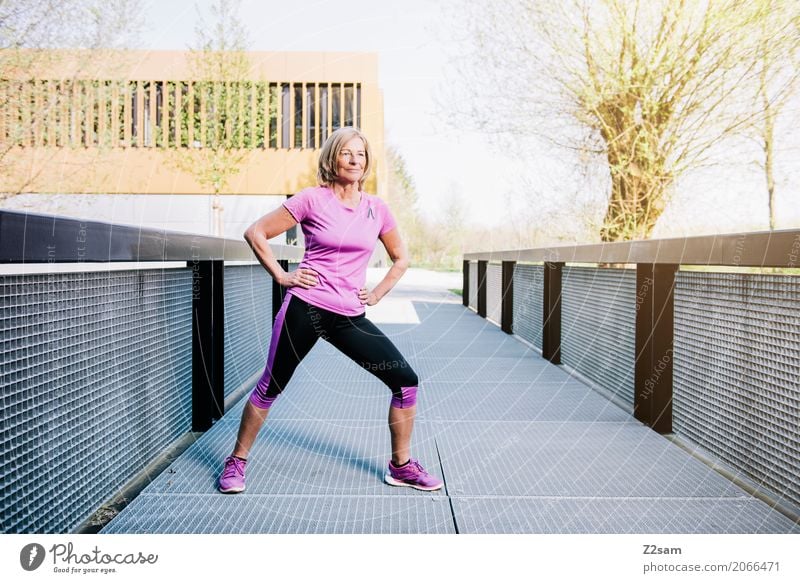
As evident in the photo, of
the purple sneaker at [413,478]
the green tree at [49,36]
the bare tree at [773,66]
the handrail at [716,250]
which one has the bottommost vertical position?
the purple sneaker at [413,478]

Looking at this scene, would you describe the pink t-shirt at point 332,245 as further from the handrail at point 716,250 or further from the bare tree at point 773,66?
the bare tree at point 773,66

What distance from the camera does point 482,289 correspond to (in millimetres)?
10422

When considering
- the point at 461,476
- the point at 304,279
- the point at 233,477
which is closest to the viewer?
the point at 304,279

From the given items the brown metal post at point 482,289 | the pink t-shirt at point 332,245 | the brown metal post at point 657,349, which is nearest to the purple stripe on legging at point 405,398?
the pink t-shirt at point 332,245

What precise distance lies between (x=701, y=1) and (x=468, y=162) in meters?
2.67

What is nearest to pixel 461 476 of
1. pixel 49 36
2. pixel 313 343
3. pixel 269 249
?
pixel 313 343

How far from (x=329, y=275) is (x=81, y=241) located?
31.9 inches

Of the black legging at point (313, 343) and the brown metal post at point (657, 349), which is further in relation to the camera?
the brown metal post at point (657, 349)

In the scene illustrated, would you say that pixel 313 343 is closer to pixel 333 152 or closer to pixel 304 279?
pixel 304 279

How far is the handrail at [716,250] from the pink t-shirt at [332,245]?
1300 mm

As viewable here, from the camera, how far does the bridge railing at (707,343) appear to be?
Result: 2398mm

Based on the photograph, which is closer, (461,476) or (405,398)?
(405,398)
